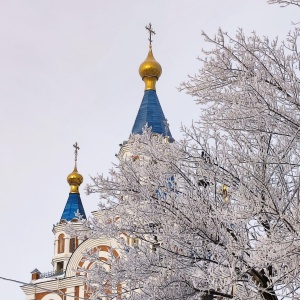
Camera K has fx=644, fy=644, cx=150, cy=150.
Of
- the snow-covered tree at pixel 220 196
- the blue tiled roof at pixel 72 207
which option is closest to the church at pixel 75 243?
the blue tiled roof at pixel 72 207

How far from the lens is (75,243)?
72.5ft

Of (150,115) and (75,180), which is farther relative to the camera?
(75,180)

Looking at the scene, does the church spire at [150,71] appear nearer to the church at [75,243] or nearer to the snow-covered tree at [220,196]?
the church at [75,243]

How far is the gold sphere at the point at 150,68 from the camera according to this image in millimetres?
21812

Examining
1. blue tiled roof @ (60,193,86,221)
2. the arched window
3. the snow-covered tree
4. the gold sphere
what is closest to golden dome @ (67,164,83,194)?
blue tiled roof @ (60,193,86,221)

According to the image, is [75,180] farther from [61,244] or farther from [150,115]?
[150,115]

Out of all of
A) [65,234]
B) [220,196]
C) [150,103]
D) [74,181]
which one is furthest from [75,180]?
[220,196]

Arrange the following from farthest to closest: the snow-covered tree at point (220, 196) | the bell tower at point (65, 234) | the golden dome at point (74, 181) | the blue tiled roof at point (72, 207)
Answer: the golden dome at point (74, 181) → the blue tiled roof at point (72, 207) → the bell tower at point (65, 234) → the snow-covered tree at point (220, 196)

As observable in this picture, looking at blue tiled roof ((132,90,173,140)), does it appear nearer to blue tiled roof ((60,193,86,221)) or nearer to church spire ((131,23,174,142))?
church spire ((131,23,174,142))

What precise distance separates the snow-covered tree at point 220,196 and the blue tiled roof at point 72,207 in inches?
592

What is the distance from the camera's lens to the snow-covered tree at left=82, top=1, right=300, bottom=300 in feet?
17.7

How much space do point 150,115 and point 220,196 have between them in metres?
14.1

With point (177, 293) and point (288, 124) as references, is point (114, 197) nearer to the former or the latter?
point (177, 293)

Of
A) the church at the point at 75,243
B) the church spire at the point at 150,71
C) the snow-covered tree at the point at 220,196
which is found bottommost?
the snow-covered tree at the point at 220,196
